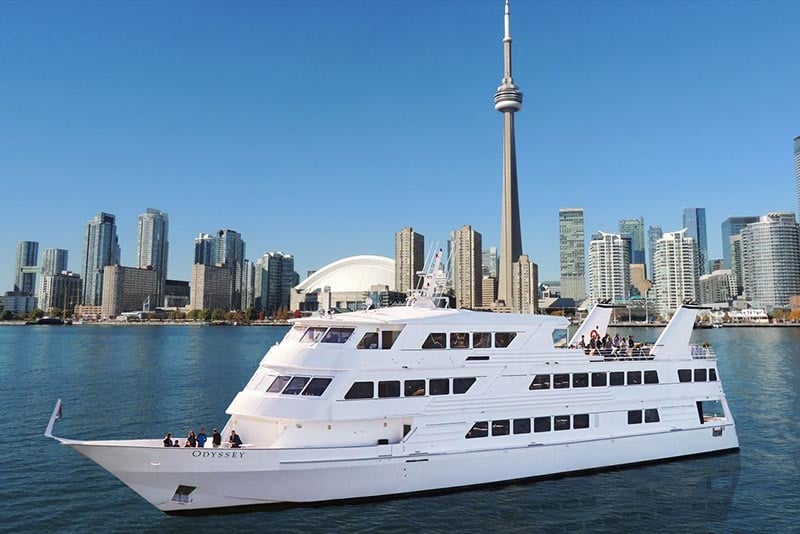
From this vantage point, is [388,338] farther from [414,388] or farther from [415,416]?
[415,416]

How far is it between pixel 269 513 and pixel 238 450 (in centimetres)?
218

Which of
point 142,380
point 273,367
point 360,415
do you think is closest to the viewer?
point 360,415

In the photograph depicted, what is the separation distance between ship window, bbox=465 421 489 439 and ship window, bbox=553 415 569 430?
2.60 meters

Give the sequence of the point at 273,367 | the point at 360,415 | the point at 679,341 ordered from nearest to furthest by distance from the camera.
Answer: the point at 360,415 < the point at 273,367 < the point at 679,341

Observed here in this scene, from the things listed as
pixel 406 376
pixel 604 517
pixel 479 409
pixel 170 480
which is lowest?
pixel 604 517

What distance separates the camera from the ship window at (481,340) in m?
17.9

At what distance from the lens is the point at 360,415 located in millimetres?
15828

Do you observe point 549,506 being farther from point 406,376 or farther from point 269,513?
point 269,513

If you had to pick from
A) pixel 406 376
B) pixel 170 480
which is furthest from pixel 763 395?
pixel 170 480

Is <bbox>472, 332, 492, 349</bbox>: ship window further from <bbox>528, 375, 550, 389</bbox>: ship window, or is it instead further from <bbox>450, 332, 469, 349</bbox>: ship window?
<bbox>528, 375, 550, 389</bbox>: ship window

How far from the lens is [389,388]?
1638cm

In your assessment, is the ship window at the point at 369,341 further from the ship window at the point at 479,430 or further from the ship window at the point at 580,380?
the ship window at the point at 580,380

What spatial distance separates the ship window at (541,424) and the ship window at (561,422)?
0.95 feet

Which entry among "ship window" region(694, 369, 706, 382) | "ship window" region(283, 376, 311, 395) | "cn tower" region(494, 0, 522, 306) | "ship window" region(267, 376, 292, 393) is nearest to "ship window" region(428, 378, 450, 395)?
"ship window" region(283, 376, 311, 395)
